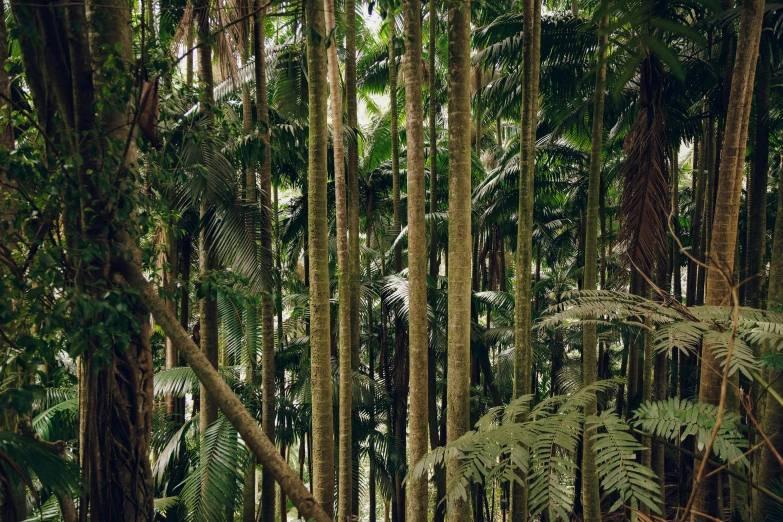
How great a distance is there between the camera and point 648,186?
15.9 ft

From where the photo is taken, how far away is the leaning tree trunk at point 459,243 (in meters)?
3.53

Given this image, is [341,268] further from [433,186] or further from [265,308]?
[433,186]

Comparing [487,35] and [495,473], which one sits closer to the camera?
[495,473]

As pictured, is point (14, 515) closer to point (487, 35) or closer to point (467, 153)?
point (467, 153)

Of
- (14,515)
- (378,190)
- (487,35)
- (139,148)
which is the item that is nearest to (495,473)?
(139,148)

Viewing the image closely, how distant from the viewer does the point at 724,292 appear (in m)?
3.14

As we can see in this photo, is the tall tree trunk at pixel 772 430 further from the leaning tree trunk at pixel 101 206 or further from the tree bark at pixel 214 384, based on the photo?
the leaning tree trunk at pixel 101 206

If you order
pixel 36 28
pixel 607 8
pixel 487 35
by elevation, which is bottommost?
pixel 607 8

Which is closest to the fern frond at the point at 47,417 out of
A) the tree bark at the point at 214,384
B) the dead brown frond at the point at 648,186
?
the tree bark at the point at 214,384

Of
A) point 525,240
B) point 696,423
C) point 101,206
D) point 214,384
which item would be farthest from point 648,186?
point 101,206

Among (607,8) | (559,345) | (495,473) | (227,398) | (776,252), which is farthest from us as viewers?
(559,345)

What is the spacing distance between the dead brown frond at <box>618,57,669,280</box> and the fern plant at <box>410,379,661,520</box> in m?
2.71

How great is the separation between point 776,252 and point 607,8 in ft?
15.4

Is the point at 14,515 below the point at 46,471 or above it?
below
